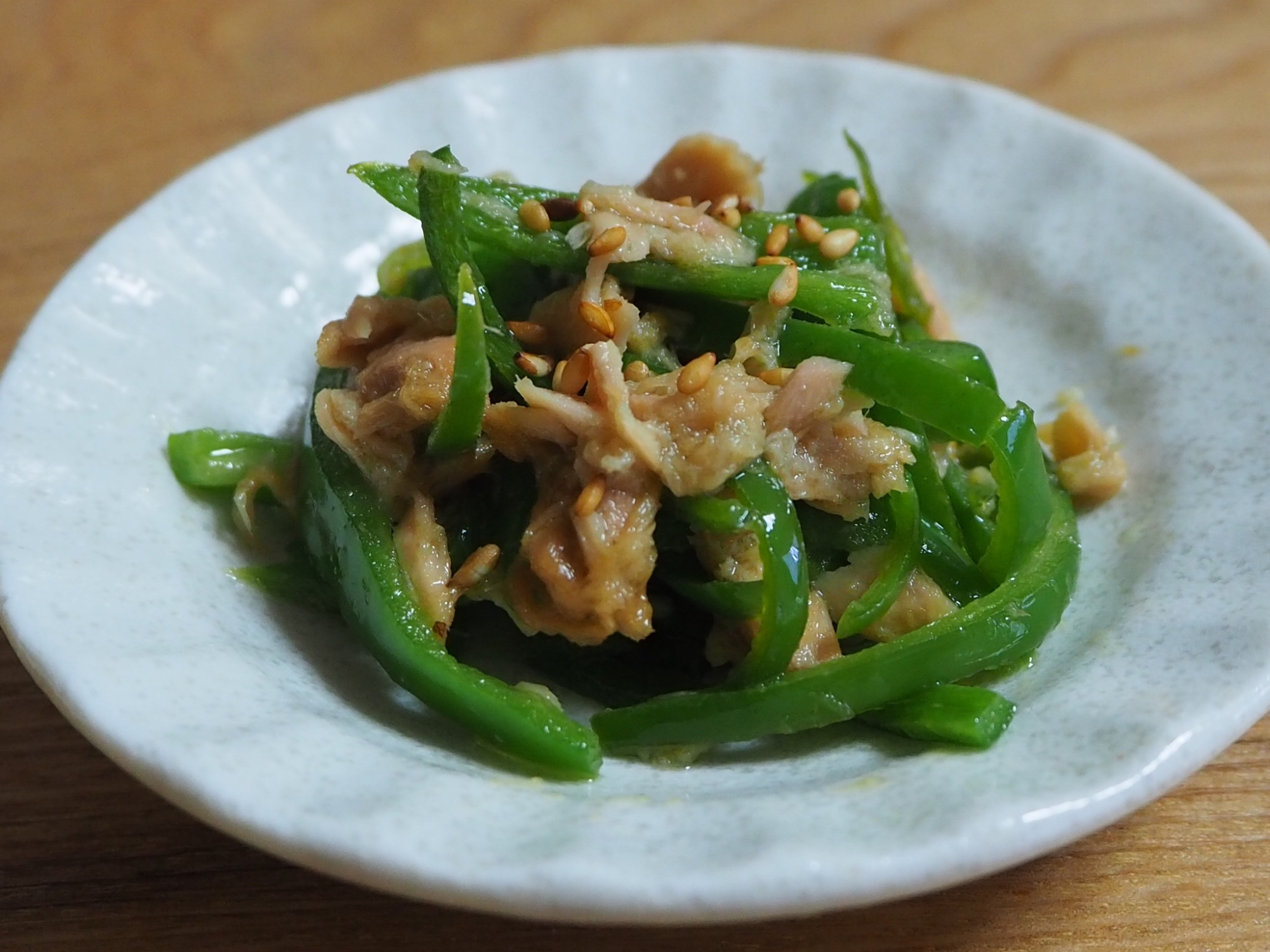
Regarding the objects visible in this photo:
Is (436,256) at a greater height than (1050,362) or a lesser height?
greater

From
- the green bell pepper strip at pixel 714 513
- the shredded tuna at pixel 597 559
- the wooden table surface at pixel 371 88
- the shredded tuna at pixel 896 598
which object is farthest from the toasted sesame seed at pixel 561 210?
the wooden table surface at pixel 371 88

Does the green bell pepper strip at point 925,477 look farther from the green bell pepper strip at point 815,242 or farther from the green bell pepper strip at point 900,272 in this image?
the green bell pepper strip at point 900,272

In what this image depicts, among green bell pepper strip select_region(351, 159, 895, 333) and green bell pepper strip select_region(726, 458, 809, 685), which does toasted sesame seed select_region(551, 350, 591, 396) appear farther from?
green bell pepper strip select_region(726, 458, 809, 685)

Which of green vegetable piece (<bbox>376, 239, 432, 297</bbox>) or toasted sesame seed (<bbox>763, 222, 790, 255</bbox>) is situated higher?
green vegetable piece (<bbox>376, 239, 432, 297</bbox>)

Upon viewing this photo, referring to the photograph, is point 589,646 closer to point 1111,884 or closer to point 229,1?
point 1111,884

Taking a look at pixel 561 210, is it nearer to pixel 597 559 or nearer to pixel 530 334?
pixel 530 334

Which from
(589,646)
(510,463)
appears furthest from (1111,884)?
(510,463)

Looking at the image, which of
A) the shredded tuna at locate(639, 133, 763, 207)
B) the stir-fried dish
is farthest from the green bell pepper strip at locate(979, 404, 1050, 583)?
the shredded tuna at locate(639, 133, 763, 207)
